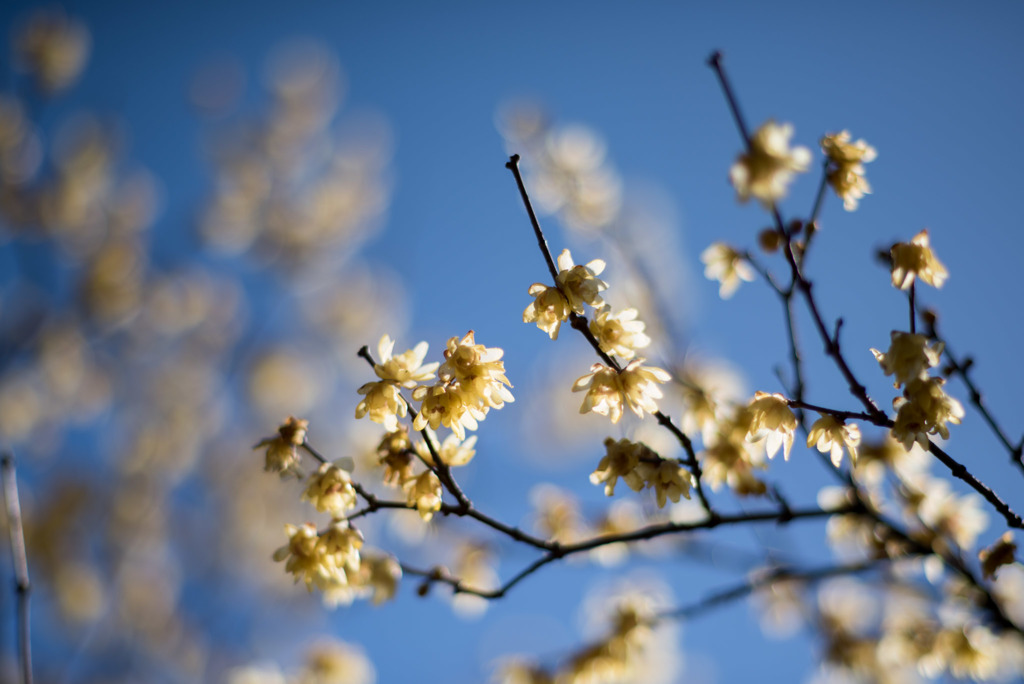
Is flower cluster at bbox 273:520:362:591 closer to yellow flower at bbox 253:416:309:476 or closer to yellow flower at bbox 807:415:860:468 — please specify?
yellow flower at bbox 253:416:309:476

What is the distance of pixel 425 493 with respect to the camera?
1.61 metres

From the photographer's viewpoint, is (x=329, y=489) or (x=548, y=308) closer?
(x=548, y=308)

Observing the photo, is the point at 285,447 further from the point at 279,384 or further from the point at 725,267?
the point at 279,384

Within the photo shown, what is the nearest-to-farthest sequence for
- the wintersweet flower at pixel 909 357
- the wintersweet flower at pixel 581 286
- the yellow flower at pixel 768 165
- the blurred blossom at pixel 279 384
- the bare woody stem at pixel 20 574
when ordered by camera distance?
the yellow flower at pixel 768 165, the wintersweet flower at pixel 909 357, the wintersweet flower at pixel 581 286, the bare woody stem at pixel 20 574, the blurred blossom at pixel 279 384

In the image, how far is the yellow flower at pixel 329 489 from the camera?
1627mm

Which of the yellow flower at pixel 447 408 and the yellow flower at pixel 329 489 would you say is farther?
the yellow flower at pixel 329 489

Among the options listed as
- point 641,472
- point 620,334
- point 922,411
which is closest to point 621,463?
point 641,472

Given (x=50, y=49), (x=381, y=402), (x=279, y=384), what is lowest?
(x=381, y=402)

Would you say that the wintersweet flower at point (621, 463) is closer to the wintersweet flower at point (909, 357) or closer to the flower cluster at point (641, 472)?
the flower cluster at point (641, 472)

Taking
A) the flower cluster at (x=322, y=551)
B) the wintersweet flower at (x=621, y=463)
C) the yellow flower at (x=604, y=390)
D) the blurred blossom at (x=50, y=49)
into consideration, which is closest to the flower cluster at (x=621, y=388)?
the yellow flower at (x=604, y=390)

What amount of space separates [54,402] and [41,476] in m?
0.91

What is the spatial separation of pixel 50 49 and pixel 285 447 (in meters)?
6.05

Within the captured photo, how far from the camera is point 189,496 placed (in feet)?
26.0

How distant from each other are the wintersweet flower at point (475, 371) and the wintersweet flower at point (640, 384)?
0.30 m
